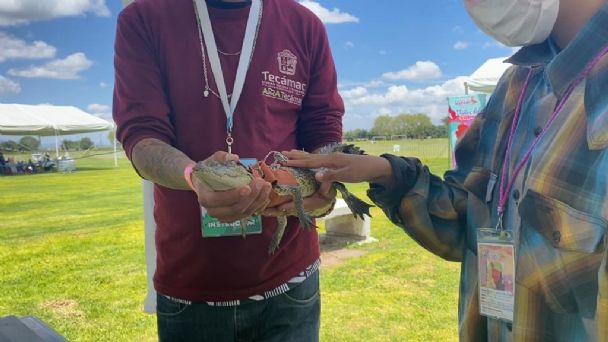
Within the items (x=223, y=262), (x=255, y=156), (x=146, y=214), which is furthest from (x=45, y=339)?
(x=146, y=214)

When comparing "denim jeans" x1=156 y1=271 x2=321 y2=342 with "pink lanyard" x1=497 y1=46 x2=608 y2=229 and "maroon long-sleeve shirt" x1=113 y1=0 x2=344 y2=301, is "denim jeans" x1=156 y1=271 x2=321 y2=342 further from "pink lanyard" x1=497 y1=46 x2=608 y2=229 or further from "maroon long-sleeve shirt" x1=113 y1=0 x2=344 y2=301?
"pink lanyard" x1=497 y1=46 x2=608 y2=229

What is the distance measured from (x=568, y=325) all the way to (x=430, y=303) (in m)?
4.09

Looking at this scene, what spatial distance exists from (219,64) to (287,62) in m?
0.29

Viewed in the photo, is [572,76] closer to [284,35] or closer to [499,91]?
[499,91]

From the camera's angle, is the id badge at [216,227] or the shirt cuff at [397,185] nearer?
the shirt cuff at [397,185]

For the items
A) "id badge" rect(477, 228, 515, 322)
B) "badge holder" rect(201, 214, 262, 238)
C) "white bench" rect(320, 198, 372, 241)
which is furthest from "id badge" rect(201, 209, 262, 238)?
"white bench" rect(320, 198, 372, 241)

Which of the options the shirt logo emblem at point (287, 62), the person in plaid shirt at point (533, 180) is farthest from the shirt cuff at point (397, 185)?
the shirt logo emblem at point (287, 62)

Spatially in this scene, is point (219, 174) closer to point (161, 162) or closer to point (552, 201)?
point (161, 162)

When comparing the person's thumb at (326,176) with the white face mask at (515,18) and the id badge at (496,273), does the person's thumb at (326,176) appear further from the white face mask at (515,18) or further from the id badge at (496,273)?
the white face mask at (515,18)

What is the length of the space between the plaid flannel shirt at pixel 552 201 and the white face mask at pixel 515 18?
0.22 ft

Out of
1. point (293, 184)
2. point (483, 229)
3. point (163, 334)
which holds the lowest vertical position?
point (163, 334)

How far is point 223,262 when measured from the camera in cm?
190

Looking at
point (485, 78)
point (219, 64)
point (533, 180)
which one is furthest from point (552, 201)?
point (485, 78)

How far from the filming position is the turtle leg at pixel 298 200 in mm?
1729
